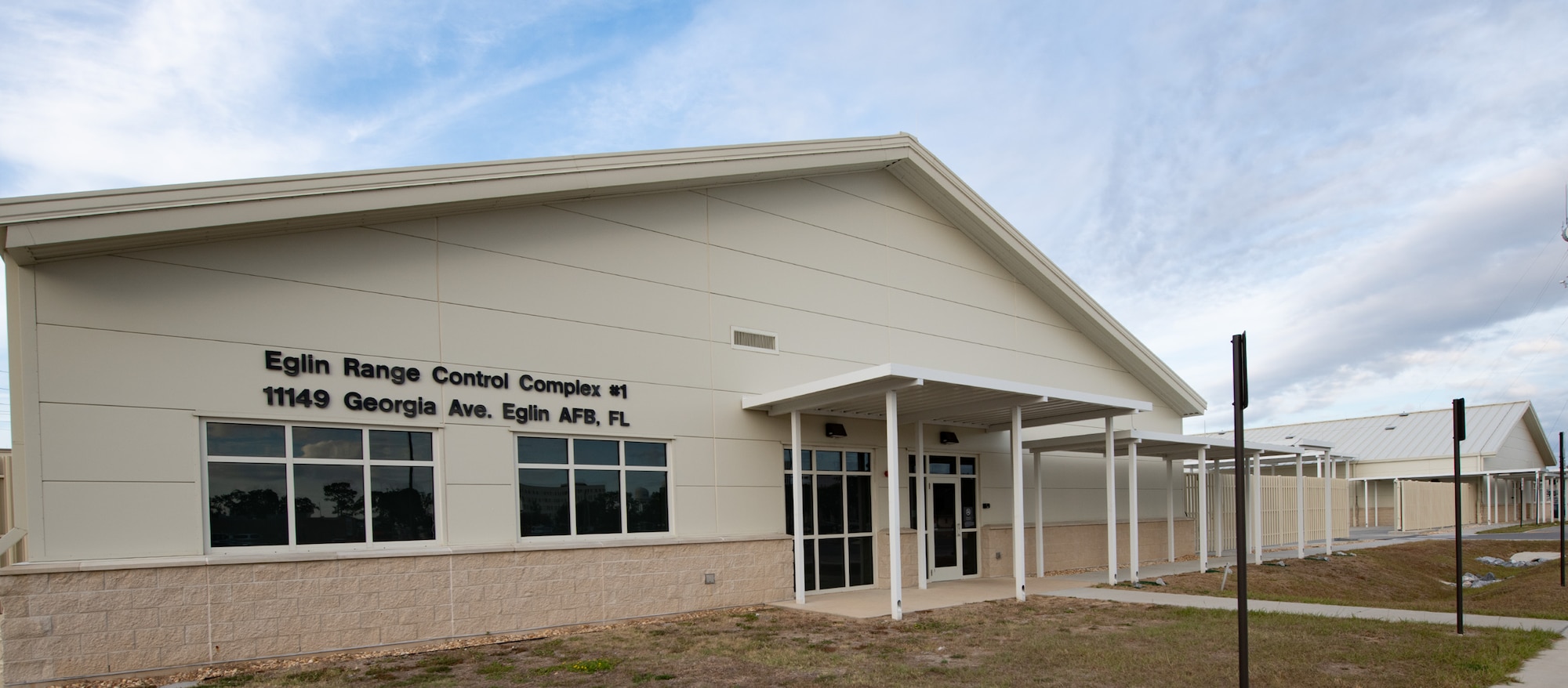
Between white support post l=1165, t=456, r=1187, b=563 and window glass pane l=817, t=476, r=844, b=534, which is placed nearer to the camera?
window glass pane l=817, t=476, r=844, b=534

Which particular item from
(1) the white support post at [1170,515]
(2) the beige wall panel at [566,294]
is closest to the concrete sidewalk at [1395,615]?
(1) the white support post at [1170,515]

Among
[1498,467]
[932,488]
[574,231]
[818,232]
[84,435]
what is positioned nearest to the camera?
[84,435]

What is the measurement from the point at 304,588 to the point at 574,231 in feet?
18.2

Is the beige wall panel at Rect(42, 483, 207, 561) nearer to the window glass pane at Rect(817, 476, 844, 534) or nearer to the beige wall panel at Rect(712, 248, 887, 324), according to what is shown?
the beige wall panel at Rect(712, 248, 887, 324)

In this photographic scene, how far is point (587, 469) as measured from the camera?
12.5m

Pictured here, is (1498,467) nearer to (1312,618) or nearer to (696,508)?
(1312,618)

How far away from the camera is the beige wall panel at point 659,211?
13.1m

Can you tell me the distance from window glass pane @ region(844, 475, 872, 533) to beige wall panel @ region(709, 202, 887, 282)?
356 cm

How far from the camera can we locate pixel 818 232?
15914mm

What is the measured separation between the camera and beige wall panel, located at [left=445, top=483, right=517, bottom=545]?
11.2m

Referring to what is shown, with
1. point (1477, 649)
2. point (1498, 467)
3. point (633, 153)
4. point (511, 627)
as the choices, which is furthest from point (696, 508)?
point (1498, 467)

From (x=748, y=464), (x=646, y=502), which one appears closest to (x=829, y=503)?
(x=748, y=464)

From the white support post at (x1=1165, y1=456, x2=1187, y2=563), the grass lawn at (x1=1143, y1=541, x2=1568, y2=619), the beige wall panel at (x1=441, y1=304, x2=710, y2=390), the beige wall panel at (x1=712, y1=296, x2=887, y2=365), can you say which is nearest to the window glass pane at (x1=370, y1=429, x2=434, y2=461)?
the beige wall panel at (x1=441, y1=304, x2=710, y2=390)

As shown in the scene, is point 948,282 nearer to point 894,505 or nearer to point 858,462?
point 858,462
